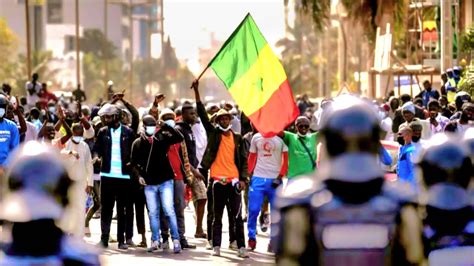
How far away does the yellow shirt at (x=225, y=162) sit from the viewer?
15281mm

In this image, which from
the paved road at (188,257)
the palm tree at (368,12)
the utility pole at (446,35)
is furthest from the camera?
the palm tree at (368,12)

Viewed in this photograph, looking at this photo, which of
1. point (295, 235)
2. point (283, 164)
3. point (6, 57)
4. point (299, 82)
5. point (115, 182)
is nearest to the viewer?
point (295, 235)

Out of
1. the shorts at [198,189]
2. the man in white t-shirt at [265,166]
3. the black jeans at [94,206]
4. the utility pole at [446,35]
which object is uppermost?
the utility pole at [446,35]

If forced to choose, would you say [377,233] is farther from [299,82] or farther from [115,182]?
[299,82]

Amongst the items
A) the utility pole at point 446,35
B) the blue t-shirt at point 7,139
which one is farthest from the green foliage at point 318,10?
the blue t-shirt at point 7,139

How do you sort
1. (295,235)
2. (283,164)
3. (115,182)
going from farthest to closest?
(115,182), (283,164), (295,235)

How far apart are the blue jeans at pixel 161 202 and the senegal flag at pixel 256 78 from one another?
45.6 inches

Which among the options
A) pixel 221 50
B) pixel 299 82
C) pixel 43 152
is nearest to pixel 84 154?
pixel 221 50

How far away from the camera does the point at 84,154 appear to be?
640 inches

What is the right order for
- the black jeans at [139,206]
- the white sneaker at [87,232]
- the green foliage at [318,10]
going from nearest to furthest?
1. the black jeans at [139,206]
2. the white sneaker at [87,232]
3. the green foliage at [318,10]

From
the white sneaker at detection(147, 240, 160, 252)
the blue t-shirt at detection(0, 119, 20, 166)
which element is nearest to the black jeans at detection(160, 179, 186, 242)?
the white sneaker at detection(147, 240, 160, 252)

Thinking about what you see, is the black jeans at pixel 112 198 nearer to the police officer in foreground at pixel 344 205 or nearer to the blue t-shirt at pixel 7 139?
the blue t-shirt at pixel 7 139

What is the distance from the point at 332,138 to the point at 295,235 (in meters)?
0.37

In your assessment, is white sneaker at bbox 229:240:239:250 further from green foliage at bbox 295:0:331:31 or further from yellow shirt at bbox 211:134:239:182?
green foliage at bbox 295:0:331:31
